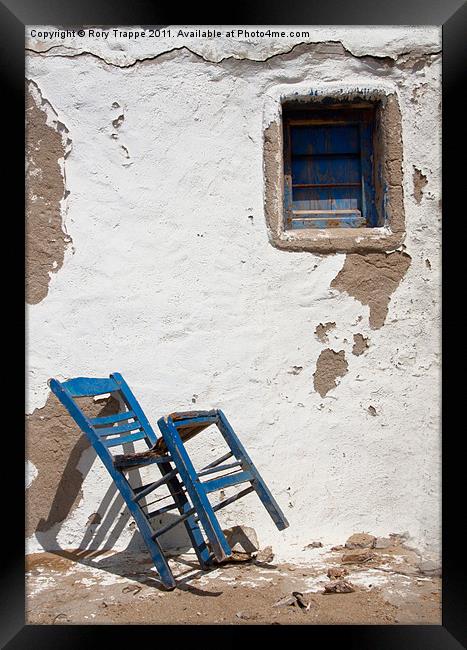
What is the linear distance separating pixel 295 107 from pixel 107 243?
1.18 metres

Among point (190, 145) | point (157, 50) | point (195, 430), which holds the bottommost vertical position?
point (195, 430)

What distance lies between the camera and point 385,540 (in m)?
3.25

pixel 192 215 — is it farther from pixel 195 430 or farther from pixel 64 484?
pixel 64 484

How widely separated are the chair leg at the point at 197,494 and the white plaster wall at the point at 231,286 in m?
0.62

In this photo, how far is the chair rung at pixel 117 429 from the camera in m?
2.87

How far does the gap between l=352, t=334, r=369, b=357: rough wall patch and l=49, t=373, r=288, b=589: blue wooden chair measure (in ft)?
2.52

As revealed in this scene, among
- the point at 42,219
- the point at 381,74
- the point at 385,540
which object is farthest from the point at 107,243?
the point at 385,540

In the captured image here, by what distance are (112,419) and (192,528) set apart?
1.97 ft

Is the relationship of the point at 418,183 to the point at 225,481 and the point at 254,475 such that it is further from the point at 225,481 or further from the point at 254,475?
the point at 225,481

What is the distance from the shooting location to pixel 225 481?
2.79m

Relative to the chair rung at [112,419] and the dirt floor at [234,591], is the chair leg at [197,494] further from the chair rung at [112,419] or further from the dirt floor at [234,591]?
the chair rung at [112,419]

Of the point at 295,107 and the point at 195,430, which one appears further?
the point at 295,107

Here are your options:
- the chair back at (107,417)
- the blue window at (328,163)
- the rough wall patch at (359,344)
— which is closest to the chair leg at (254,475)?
the chair back at (107,417)

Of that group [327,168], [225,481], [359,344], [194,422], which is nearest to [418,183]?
[327,168]
